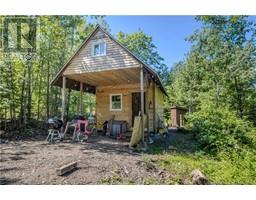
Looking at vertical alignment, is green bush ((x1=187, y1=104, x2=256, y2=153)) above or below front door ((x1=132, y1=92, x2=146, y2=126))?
below

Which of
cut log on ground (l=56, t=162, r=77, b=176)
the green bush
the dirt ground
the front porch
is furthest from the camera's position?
the front porch

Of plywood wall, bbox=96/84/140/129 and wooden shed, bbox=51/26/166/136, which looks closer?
→ wooden shed, bbox=51/26/166/136

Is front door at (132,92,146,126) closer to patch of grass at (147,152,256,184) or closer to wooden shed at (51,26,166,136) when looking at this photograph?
→ wooden shed at (51,26,166,136)

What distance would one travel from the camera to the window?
12171 millimetres

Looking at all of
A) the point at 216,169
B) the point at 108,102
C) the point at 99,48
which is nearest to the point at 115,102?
the point at 108,102

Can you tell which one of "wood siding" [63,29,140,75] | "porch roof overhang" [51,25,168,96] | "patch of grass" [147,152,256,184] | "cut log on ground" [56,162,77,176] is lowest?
"patch of grass" [147,152,256,184]

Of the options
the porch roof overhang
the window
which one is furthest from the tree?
the porch roof overhang

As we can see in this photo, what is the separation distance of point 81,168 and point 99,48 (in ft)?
19.7

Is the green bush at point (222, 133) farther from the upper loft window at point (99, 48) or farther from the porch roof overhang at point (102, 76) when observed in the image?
the upper loft window at point (99, 48)

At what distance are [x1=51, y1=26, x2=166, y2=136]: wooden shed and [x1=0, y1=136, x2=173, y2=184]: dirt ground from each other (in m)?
2.74

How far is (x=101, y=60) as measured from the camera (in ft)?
30.0

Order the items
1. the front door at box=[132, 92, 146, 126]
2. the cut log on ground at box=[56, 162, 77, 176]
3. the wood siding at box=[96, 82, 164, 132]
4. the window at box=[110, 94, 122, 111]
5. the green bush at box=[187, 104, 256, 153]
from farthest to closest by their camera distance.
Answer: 1. the window at box=[110, 94, 122, 111]
2. the front door at box=[132, 92, 146, 126]
3. the wood siding at box=[96, 82, 164, 132]
4. the green bush at box=[187, 104, 256, 153]
5. the cut log on ground at box=[56, 162, 77, 176]

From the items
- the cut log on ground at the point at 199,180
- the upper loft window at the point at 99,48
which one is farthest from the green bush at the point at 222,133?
the upper loft window at the point at 99,48
